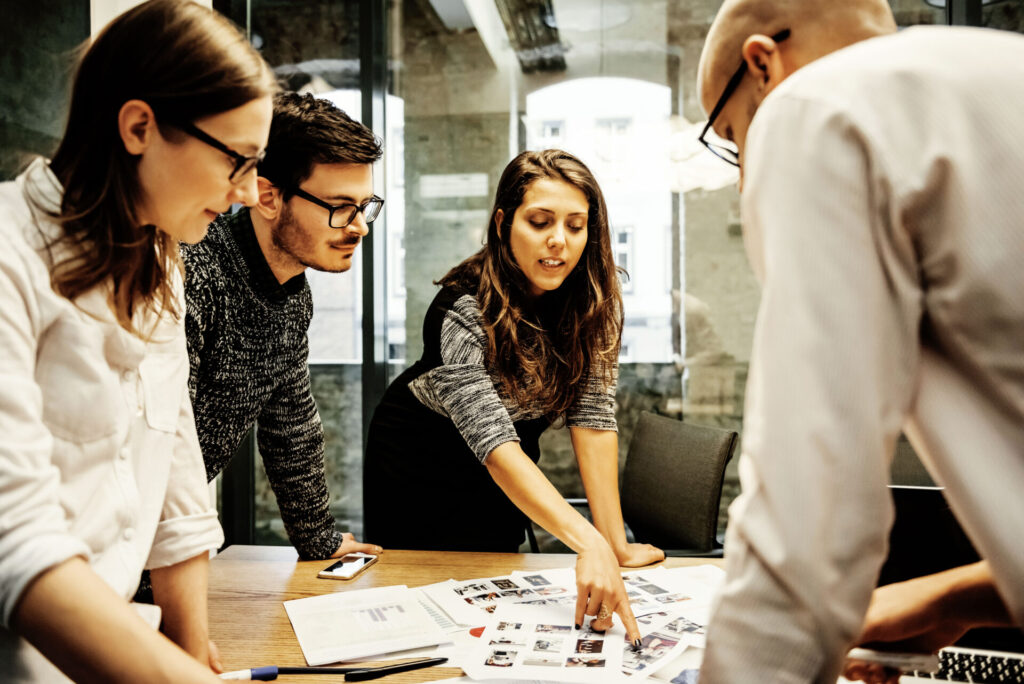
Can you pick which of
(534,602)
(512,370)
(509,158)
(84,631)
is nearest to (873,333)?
(84,631)

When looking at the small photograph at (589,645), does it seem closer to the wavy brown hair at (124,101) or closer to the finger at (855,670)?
the finger at (855,670)

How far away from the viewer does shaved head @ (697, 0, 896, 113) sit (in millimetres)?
805

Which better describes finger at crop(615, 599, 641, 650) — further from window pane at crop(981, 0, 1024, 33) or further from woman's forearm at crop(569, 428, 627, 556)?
window pane at crop(981, 0, 1024, 33)

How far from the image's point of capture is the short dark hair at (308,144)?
170 centimetres

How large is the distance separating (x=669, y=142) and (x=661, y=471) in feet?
5.97

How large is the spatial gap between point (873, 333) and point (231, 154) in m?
0.87

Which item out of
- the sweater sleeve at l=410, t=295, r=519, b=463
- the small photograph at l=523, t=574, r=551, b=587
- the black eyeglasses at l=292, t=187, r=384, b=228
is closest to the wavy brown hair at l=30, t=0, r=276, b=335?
the black eyeglasses at l=292, t=187, r=384, b=228

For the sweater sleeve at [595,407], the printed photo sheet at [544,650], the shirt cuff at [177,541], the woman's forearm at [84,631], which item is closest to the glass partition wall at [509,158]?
the sweater sleeve at [595,407]

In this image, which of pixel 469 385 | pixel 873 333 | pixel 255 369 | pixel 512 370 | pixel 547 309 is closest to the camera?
pixel 873 333

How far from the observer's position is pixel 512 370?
1.80m

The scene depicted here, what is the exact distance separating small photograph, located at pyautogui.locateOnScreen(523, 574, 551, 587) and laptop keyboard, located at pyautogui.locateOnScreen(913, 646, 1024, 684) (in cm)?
71

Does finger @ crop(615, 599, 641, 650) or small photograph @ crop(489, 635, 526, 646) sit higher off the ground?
finger @ crop(615, 599, 641, 650)

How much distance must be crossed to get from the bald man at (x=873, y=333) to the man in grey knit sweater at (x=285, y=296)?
1277 mm

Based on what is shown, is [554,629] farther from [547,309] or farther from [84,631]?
[547,309]
